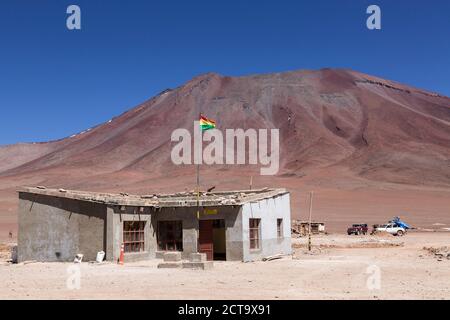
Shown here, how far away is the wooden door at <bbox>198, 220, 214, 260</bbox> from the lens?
2794 cm

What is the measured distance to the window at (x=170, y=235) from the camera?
29.0 metres

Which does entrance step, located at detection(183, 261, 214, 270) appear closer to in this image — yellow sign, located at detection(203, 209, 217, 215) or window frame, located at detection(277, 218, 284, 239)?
yellow sign, located at detection(203, 209, 217, 215)

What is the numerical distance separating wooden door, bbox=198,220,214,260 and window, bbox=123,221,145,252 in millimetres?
2739

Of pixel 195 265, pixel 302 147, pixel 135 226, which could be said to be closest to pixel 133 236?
pixel 135 226

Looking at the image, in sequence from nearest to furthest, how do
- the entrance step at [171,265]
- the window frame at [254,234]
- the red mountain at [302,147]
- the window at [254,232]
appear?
the entrance step at [171,265] < the window frame at [254,234] < the window at [254,232] < the red mountain at [302,147]

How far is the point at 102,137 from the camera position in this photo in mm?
161500

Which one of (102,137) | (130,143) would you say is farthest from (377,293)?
(102,137)

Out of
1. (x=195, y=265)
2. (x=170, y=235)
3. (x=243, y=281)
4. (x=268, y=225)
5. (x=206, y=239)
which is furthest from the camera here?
(x=268, y=225)

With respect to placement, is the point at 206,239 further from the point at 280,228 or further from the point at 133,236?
the point at 280,228

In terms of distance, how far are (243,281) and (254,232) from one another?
970cm

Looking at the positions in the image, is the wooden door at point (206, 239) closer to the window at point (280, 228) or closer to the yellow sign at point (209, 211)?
the yellow sign at point (209, 211)

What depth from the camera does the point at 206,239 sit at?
1107 inches

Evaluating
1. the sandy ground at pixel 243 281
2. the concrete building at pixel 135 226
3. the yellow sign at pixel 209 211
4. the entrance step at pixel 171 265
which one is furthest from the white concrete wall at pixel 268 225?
the entrance step at pixel 171 265

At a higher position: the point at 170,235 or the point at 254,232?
the point at 254,232
